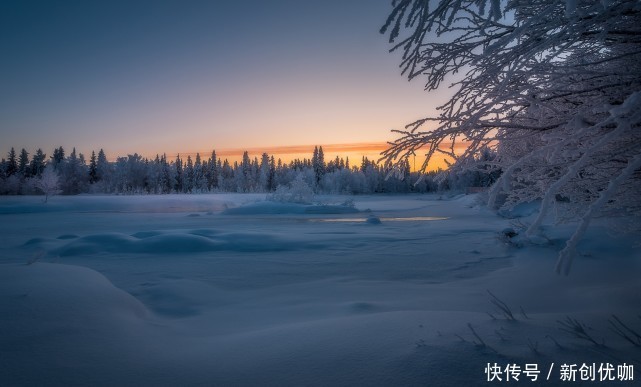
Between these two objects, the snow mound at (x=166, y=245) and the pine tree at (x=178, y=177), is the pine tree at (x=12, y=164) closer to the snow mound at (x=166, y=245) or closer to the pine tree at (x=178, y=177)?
the pine tree at (x=178, y=177)

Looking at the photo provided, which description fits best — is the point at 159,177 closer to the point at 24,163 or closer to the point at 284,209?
the point at 24,163

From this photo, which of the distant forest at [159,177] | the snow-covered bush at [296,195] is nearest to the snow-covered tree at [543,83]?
the snow-covered bush at [296,195]

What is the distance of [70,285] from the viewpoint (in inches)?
130

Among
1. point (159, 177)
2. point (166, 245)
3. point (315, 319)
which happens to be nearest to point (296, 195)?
point (166, 245)

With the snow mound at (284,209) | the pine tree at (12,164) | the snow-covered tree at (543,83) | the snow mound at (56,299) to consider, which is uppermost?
the pine tree at (12,164)

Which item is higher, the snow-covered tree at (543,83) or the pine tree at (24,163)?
the pine tree at (24,163)

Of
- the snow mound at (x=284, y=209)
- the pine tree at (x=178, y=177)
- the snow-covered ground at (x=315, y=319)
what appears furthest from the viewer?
the pine tree at (x=178, y=177)

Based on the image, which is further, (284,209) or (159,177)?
(159,177)

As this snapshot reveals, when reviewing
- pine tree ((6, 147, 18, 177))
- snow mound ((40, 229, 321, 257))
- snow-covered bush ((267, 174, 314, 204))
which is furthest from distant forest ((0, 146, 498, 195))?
snow mound ((40, 229, 321, 257))

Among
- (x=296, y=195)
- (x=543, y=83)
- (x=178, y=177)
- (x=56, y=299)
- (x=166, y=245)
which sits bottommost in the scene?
(x=166, y=245)

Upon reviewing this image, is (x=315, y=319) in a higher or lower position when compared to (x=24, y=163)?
lower

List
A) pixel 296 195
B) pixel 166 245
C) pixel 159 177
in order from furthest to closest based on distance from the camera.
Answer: pixel 159 177 → pixel 296 195 → pixel 166 245

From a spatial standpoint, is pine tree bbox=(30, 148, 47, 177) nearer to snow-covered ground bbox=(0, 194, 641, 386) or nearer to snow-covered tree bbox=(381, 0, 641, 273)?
snow-covered ground bbox=(0, 194, 641, 386)

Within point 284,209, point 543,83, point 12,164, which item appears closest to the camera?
point 543,83
